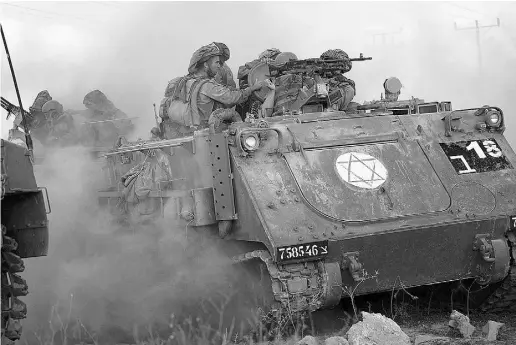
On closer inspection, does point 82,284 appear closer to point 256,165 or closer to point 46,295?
point 46,295

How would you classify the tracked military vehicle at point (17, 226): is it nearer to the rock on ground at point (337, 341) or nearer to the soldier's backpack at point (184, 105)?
the rock on ground at point (337, 341)

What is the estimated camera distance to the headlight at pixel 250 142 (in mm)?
9117

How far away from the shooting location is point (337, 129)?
9.57 m

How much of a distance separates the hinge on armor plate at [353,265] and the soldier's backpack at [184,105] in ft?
13.3

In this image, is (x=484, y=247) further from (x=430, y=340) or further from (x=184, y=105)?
(x=184, y=105)

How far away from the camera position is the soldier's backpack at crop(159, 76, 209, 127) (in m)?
12.3

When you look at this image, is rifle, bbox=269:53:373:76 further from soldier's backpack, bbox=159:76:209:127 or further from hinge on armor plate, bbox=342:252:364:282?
hinge on armor plate, bbox=342:252:364:282

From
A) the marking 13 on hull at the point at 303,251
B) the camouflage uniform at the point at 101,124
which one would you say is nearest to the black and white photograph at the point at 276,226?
the marking 13 on hull at the point at 303,251

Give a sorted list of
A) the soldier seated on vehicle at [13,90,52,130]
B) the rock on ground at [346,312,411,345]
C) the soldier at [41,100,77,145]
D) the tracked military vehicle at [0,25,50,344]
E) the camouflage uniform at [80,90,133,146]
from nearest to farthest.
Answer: the tracked military vehicle at [0,25,50,344] < the rock on ground at [346,312,411,345] < the camouflage uniform at [80,90,133,146] < the soldier at [41,100,77,145] < the soldier seated on vehicle at [13,90,52,130]

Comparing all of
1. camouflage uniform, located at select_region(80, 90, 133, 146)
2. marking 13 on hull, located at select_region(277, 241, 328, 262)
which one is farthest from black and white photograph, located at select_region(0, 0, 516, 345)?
camouflage uniform, located at select_region(80, 90, 133, 146)

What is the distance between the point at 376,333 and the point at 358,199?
1.58 metres

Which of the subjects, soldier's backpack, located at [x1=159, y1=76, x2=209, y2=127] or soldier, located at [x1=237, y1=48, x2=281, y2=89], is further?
soldier, located at [x1=237, y1=48, x2=281, y2=89]

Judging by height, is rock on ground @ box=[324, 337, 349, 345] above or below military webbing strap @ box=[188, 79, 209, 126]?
below

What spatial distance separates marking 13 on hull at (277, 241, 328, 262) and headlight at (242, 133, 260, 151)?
3.61ft
